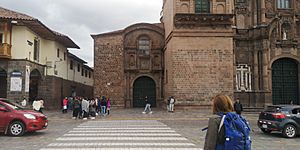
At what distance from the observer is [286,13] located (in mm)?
29078

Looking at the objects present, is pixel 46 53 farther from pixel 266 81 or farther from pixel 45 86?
Answer: pixel 266 81

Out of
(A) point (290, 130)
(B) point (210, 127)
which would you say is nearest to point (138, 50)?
(A) point (290, 130)

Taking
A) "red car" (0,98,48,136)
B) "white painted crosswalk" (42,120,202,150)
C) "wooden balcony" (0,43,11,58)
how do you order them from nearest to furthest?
"white painted crosswalk" (42,120,202,150) → "red car" (0,98,48,136) → "wooden balcony" (0,43,11,58)

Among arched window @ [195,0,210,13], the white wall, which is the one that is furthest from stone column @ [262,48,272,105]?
the white wall

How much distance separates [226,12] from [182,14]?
3979 millimetres

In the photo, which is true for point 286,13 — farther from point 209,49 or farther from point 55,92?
point 55,92

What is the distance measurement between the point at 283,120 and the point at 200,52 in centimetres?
1402

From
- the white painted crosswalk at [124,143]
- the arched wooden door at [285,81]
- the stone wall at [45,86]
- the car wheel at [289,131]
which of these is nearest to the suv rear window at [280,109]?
the car wheel at [289,131]

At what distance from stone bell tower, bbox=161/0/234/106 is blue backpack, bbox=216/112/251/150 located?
70.8ft

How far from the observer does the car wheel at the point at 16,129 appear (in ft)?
39.5

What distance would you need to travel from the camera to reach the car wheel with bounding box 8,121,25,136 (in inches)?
474

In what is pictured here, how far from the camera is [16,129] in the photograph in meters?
12.0

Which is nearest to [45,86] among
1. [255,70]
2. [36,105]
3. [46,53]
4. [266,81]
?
[46,53]

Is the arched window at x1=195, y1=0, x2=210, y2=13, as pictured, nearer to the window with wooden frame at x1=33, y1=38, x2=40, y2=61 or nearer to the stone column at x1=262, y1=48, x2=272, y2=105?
the stone column at x1=262, y1=48, x2=272, y2=105
